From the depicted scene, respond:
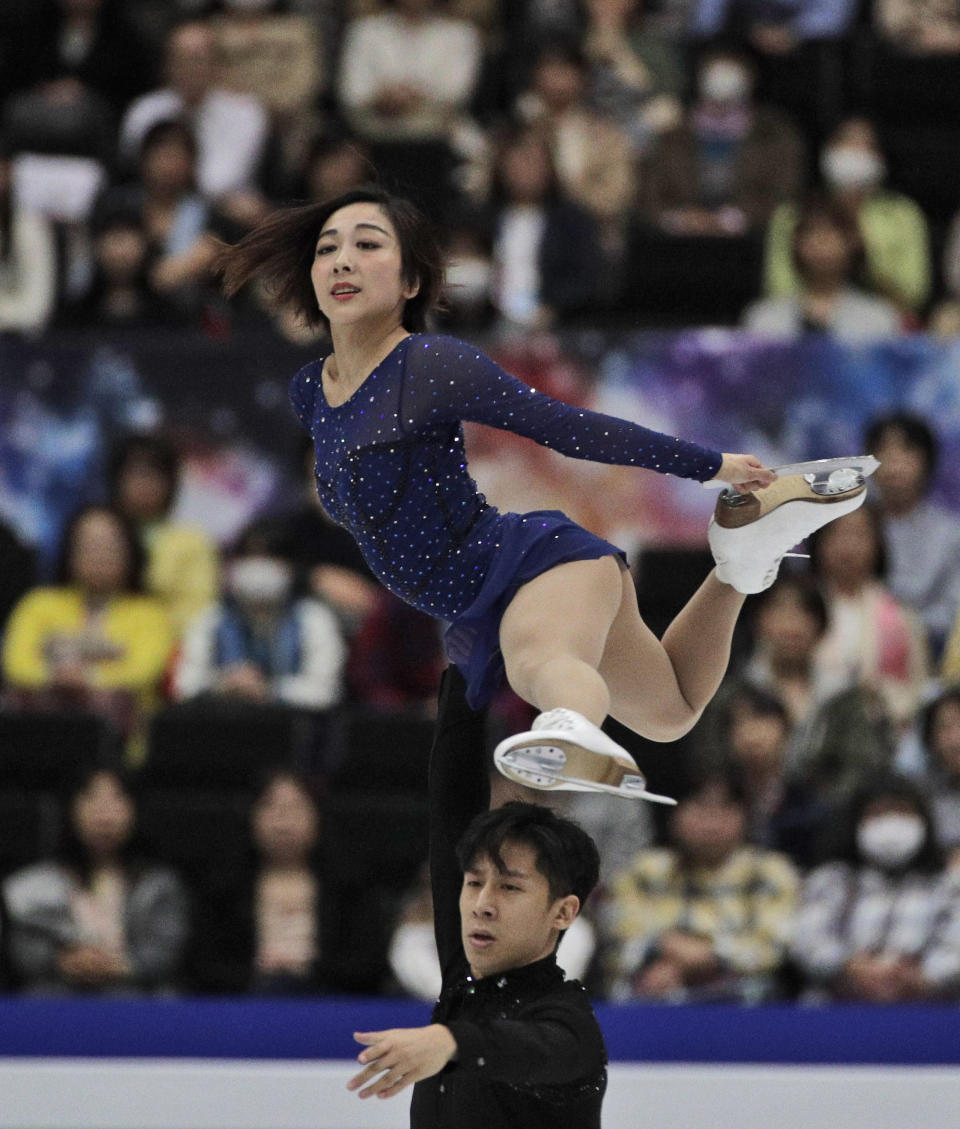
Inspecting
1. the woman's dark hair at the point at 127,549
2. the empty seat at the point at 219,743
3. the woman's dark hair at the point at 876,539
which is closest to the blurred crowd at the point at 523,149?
the woman's dark hair at the point at 876,539

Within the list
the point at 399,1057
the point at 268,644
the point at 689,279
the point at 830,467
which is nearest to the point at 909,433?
the point at 689,279

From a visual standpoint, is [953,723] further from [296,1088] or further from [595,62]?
[595,62]

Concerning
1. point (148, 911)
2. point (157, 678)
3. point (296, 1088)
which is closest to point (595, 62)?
point (157, 678)

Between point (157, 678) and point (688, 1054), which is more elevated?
point (157, 678)

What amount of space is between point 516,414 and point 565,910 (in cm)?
92

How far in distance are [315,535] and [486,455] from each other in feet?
2.09

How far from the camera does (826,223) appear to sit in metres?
6.91

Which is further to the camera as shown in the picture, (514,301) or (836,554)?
(514,301)

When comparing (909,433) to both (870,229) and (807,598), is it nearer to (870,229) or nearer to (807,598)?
(807,598)

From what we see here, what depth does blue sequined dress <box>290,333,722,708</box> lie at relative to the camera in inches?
134

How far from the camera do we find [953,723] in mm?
5648

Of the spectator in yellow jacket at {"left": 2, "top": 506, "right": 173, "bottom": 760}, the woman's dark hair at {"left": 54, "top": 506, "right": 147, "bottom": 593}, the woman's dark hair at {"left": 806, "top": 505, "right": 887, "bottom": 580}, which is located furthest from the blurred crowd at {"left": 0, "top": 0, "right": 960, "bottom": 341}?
the spectator in yellow jacket at {"left": 2, "top": 506, "right": 173, "bottom": 760}

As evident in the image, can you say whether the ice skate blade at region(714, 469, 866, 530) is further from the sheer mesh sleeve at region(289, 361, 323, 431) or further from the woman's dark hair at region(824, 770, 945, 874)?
the woman's dark hair at region(824, 770, 945, 874)

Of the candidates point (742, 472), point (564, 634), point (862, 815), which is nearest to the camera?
point (564, 634)
